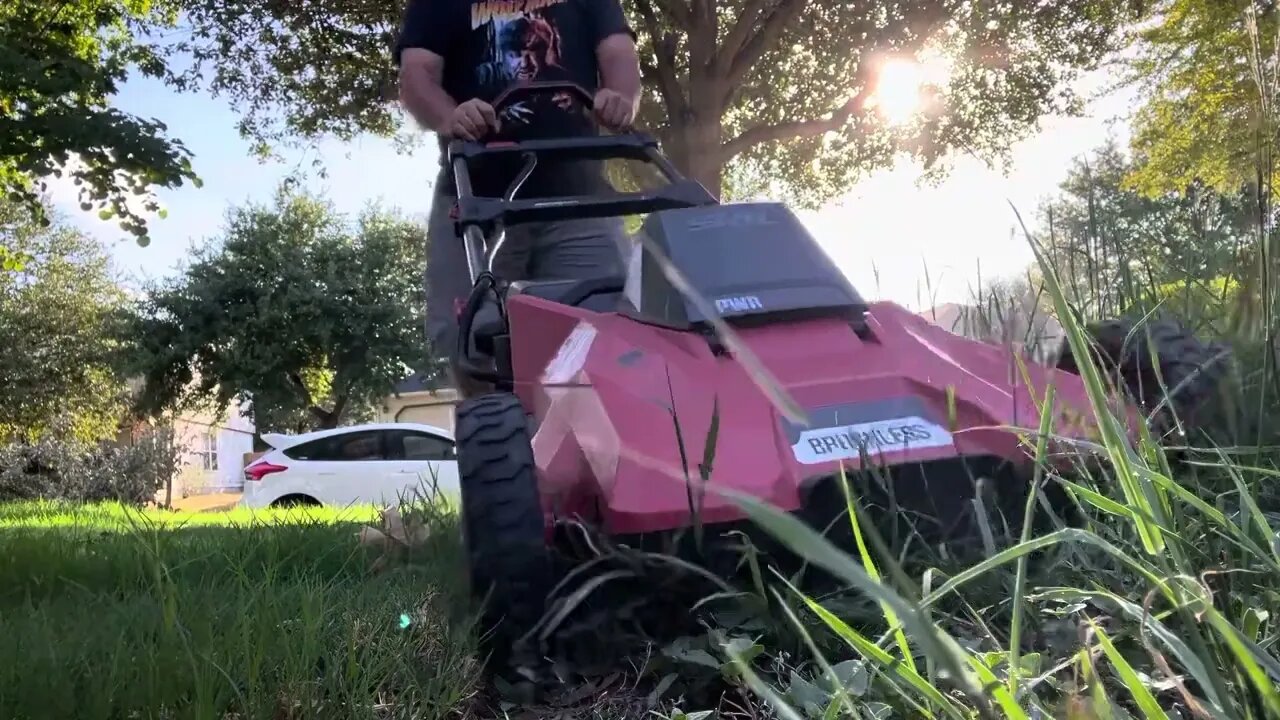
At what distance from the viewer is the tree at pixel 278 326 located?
23.0 metres

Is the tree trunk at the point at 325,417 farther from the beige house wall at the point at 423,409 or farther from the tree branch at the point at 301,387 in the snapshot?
the beige house wall at the point at 423,409

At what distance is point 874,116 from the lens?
11969 millimetres

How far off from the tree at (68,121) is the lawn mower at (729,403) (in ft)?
16.9

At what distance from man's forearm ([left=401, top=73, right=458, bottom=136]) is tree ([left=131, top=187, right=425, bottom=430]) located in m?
19.6

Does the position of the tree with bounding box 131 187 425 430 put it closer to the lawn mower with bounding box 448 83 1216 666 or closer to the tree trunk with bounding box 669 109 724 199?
the tree trunk with bounding box 669 109 724 199

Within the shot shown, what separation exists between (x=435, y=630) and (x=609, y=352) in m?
0.57

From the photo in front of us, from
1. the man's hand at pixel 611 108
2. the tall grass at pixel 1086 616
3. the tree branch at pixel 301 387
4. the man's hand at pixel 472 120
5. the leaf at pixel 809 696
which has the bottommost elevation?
A: the leaf at pixel 809 696

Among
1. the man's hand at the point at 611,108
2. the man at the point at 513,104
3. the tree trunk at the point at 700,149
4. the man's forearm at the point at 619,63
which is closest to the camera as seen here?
the man's hand at the point at 611,108

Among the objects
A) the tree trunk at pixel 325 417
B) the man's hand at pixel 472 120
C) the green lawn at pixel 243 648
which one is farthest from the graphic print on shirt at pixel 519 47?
the tree trunk at pixel 325 417

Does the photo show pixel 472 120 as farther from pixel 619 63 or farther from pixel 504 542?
pixel 504 542

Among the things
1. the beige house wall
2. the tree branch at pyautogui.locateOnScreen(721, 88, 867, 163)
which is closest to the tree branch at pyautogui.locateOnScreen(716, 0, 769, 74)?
the tree branch at pyautogui.locateOnScreen(721, 88, 867, 163)

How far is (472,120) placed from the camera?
9.21 ft

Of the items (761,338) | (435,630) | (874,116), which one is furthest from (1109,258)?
(874,116)

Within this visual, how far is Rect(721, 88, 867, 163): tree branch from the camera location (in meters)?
10.3
